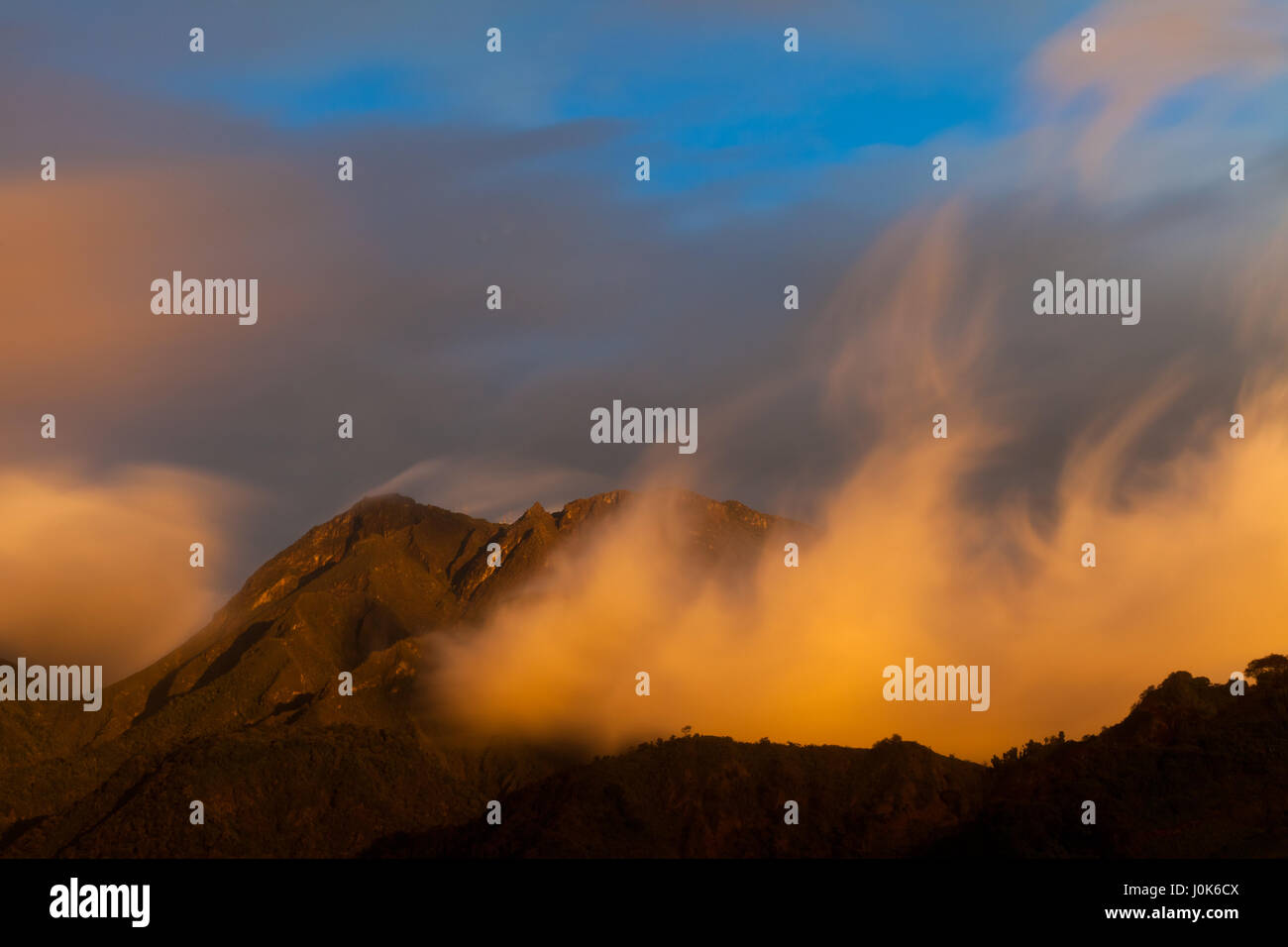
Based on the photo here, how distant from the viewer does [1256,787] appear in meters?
137
